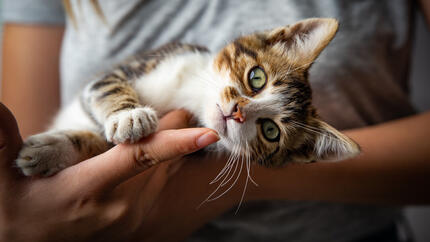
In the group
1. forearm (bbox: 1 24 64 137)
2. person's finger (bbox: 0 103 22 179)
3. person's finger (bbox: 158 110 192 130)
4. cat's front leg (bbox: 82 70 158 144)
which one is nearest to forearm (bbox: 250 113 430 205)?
person's finger (bbox: 158 110 192 130)

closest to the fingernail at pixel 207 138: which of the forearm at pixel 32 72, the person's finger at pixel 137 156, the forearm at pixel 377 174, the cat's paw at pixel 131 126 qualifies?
the person's finger at pixel 137 156

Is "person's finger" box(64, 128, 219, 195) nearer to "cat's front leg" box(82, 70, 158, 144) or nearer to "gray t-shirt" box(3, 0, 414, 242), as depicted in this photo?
"cat's front leg" box(82, 70, 158, 144)

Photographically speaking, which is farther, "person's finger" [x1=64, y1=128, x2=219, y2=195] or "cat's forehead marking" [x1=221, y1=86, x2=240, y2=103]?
"cat's forehead marking" [x1=221, y1=86, x2=240, y2=103]

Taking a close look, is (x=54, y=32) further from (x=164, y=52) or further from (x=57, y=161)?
(x=57, y=161)

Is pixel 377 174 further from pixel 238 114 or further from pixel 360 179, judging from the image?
pixel 238 114

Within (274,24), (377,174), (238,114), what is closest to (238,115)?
(238,114)

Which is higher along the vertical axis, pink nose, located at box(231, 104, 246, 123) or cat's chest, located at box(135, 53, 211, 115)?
cat's chest, located at box(135, 53, 211, 115)

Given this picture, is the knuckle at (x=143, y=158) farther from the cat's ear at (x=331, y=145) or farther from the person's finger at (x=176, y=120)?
the cat's ear at (x=331, y=145)
